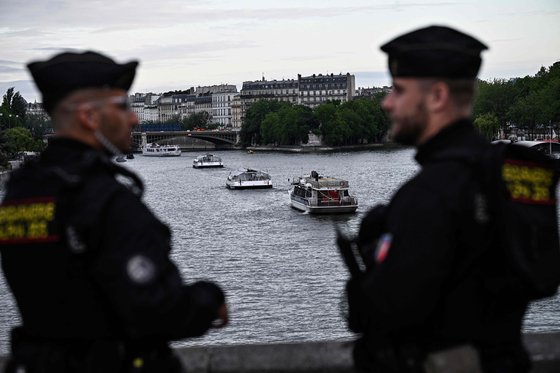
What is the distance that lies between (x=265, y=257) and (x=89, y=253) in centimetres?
3200

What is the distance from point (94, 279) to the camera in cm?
315

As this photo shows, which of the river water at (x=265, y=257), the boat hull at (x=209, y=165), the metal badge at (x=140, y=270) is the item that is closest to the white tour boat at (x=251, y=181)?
the river water at (x=265, y=257)

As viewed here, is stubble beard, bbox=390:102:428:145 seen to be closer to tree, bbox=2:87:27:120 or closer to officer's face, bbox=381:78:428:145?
officer's face, bbox=381:78:428:145

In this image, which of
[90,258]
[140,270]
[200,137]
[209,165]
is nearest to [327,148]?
[200,137]

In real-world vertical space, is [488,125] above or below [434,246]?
below

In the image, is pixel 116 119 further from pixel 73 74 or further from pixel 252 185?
pixel 252 185

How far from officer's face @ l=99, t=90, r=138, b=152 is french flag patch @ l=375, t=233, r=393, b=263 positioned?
3.09 ft

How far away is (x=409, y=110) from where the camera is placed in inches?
128

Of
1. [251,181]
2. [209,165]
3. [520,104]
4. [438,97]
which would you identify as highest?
[438,97]

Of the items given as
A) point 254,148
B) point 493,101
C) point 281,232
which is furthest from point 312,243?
point 254,148

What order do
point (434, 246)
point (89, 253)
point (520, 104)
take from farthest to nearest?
1. point (520, 104)
2. point (89, 253)
3. point (434, 246)

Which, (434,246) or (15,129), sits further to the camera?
(15,129)

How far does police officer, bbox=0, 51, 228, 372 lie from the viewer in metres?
3.09

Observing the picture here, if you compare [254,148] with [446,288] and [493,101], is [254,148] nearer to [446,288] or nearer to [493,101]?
[493,101]
